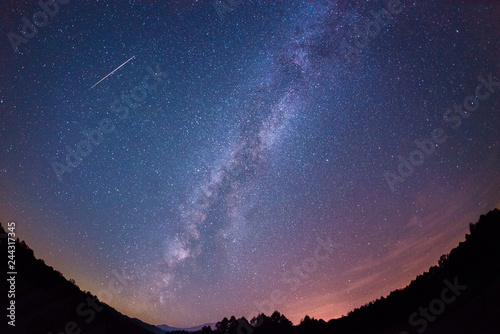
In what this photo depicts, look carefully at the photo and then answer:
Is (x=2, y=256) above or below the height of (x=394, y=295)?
above

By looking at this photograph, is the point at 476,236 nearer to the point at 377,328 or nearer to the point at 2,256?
the point at 377,328

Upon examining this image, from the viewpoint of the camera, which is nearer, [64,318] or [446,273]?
[64,318]

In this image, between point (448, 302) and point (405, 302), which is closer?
point (448, 302)

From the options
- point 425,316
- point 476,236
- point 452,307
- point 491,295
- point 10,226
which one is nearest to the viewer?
point 10,226

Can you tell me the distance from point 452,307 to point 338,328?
1272 centimetres

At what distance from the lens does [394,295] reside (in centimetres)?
2817

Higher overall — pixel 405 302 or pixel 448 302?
pixel 405 302

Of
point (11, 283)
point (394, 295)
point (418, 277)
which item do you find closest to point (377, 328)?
point (394, 295)

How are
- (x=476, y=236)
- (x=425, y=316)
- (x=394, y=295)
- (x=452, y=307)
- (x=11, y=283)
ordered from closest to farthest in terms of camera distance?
(x=11, y=283) → (x=452, y=307) → (x=425, y=316) → (x=476, y=236) → (x=394, y=295)

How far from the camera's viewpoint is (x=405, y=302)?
26172mm

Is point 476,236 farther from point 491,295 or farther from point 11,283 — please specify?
point 11,283

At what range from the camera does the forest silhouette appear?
15.7 m

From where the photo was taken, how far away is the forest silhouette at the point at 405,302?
51.5ft

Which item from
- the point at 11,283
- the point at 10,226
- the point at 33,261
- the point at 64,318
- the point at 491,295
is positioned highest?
the point at 33,261
